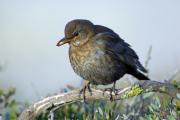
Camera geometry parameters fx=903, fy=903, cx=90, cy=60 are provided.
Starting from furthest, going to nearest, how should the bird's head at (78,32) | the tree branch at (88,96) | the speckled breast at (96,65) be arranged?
the bird's head at (78,32)
the speckled breast at (96,65)
the tree branch at (88,96)

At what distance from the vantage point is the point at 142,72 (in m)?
7.52

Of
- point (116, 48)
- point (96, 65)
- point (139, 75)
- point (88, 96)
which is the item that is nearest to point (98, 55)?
point (96, 65)

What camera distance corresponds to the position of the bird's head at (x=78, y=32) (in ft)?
A: 24.4

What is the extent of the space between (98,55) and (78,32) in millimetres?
350

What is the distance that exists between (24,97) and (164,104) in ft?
10.9

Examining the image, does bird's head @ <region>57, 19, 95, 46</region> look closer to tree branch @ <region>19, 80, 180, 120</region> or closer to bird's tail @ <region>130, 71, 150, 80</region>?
bird's tail @ <region>130, 71, 150, 80</region>

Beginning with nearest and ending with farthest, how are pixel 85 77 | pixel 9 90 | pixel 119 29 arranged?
pixel 85 77, pixel 9 90, pixel 119 29

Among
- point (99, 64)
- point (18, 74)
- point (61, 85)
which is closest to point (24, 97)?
point (61, 85)

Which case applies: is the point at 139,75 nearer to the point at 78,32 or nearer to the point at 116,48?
the point at 116,48

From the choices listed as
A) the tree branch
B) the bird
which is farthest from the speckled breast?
the tree branch

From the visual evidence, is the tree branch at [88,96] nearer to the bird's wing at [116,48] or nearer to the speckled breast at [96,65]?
the speckled breast at [96,65]

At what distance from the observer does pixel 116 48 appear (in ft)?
24.8

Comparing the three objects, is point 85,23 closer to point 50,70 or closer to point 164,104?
point 164,104

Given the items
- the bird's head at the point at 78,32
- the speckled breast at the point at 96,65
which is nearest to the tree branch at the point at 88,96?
the speckled breast at the point at 96,65
